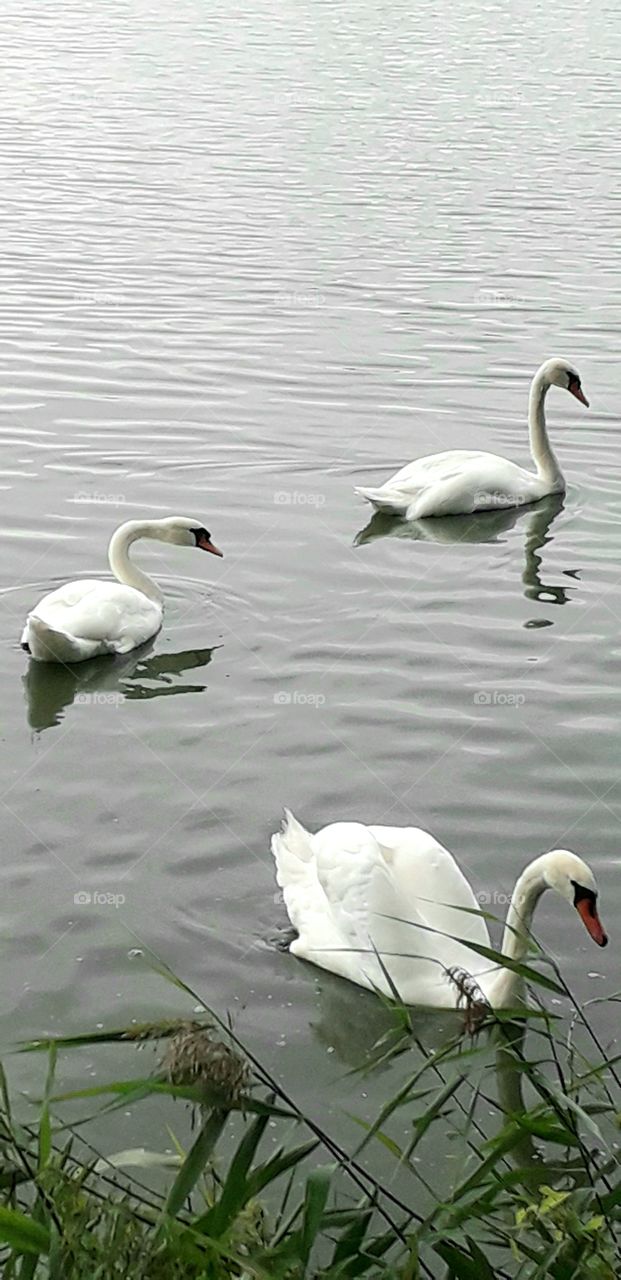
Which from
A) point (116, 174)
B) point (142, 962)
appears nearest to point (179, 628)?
point (142, 962)

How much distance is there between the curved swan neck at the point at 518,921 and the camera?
4.82 metres

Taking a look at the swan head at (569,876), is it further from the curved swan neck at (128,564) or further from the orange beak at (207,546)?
the orange beak at (207,546)

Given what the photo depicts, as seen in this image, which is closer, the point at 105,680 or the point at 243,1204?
the point at 243,1204

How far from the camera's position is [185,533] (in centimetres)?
836

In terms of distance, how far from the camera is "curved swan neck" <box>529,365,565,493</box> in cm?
1007

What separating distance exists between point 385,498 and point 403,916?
15.2 ft

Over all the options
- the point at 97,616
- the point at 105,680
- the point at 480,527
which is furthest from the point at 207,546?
the point at 480,527

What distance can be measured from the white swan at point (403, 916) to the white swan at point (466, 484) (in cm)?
436

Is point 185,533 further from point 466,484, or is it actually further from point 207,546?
point 466,484

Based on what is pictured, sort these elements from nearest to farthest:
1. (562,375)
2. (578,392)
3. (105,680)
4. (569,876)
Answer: (569,876), (105,680), (562,375), (578,392)

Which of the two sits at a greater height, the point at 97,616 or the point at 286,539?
the point at 97,616

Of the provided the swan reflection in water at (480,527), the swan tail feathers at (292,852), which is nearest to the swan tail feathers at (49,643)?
the swan tail feathers at (292,852)

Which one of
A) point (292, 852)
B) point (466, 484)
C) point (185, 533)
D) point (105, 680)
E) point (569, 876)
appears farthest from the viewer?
point (466, 484)

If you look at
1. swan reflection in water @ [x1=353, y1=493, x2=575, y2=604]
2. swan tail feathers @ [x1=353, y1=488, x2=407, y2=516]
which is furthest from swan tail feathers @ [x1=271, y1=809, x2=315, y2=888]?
swan tail feathers @ [x1=353, y1=488, x2=407, y2=516]
